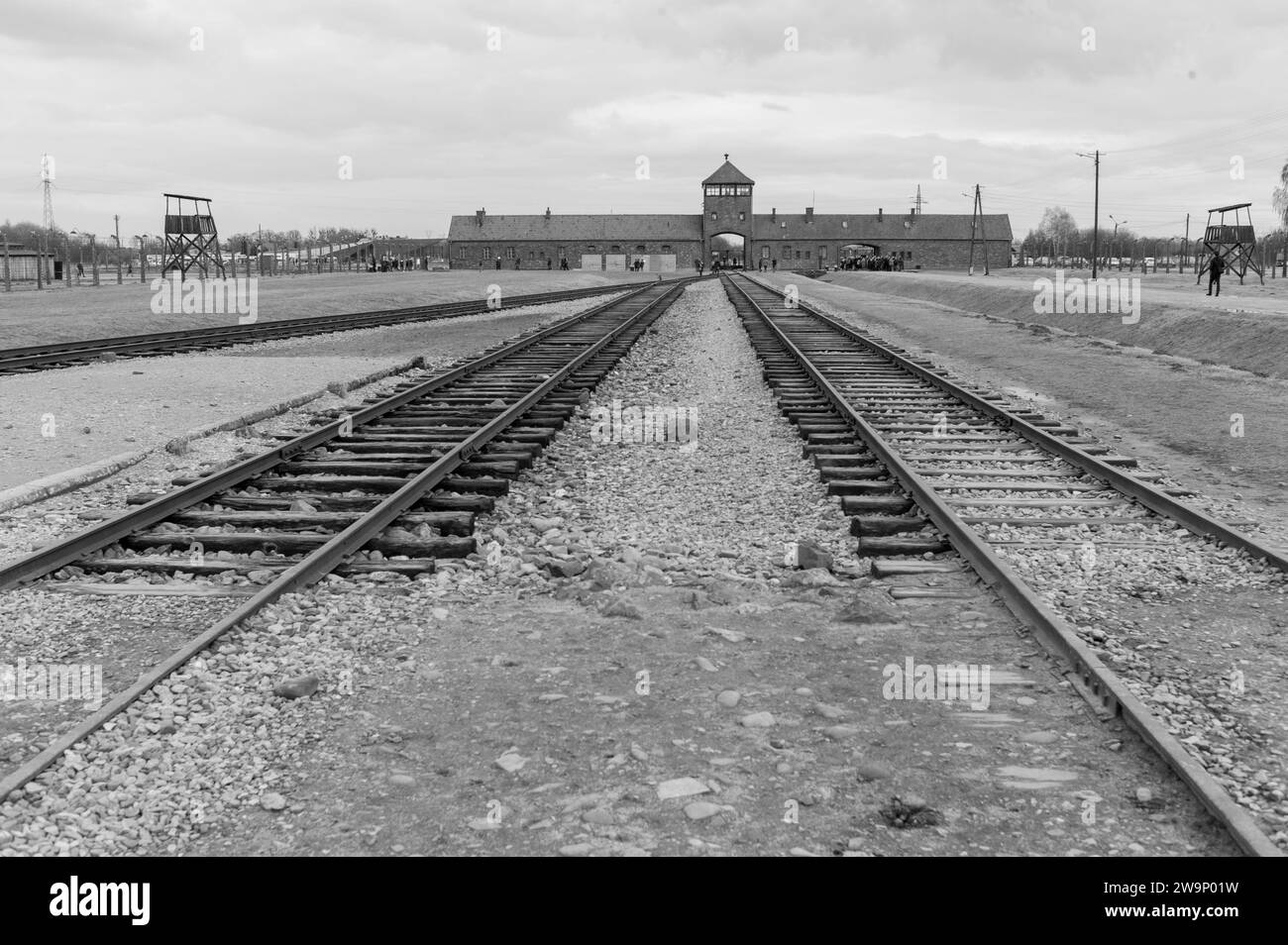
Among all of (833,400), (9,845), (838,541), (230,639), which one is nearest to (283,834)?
(9,845)

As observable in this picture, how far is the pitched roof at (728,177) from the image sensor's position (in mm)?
136500

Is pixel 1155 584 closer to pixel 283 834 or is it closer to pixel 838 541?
pixel 838 541

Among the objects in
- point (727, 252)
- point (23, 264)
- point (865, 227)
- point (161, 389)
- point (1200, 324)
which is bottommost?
point (161, 389)

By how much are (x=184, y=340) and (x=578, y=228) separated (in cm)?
11501

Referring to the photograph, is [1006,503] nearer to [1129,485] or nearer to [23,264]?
[1129,485]

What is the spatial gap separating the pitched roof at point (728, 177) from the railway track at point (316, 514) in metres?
129

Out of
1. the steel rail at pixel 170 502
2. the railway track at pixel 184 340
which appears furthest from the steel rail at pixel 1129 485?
the railway track at pixel 184 340

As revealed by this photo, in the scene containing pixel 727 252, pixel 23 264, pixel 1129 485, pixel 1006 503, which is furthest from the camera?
pixel 727 252

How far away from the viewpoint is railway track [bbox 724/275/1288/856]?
4.60 metres

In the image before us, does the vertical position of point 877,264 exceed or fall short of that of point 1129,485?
it exceeds it

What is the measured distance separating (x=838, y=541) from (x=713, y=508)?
4.46 ft

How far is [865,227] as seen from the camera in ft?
447

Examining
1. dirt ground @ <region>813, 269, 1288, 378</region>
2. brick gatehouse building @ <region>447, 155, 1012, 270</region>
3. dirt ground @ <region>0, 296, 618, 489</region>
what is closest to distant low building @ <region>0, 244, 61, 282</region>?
dirt ground @ <region>0, 296, 618, 489</region>

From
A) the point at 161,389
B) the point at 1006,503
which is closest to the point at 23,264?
the point at 161,389
